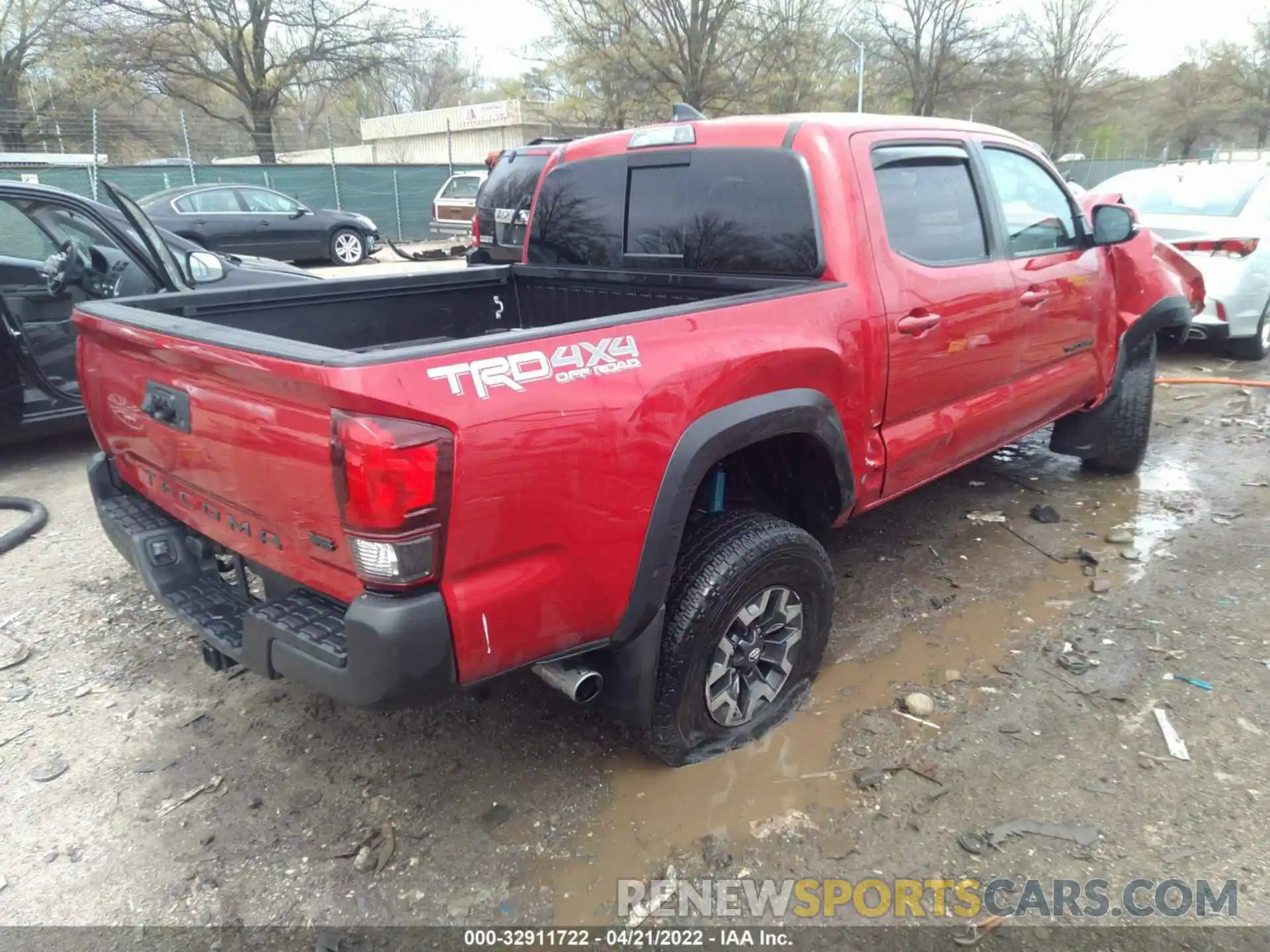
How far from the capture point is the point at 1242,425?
603 cm

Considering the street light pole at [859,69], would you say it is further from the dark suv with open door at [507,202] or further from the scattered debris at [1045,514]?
the scattered debris at [1045,514]

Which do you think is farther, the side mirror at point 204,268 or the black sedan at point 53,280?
the side mirror at point 204,268

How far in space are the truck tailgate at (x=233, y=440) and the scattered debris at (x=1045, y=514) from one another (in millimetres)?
3772

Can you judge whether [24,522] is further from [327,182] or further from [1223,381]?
[327,182]

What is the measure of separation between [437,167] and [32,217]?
63.9 ft

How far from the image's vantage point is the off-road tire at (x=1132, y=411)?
4711 mm

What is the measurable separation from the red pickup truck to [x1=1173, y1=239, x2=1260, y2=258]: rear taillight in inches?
150

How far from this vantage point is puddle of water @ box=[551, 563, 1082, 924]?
2.38 m

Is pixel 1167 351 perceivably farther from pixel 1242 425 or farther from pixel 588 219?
pixel 588 219

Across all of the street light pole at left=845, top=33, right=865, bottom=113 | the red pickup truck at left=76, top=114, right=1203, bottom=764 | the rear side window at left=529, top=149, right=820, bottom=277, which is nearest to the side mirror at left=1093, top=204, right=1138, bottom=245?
the red pickup truck at left=76, top=114, right=1203, bottom=764

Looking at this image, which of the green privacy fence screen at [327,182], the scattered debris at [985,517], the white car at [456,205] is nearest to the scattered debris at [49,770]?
the scattered debris at [985,517]

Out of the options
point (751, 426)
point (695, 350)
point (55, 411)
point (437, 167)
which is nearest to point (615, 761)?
point (751, 426)

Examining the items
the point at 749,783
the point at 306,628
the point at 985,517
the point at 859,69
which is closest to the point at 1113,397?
the point at 985,517

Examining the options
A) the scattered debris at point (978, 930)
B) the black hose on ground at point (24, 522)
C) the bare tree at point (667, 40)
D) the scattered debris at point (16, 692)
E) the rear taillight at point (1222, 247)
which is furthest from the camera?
the bare tree at point (667, 40)
